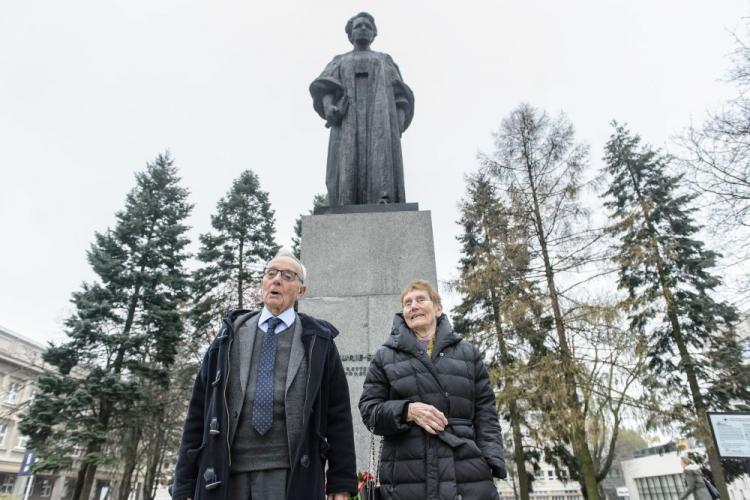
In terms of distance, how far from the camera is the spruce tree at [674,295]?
47.7 feet

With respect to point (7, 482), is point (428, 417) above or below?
above

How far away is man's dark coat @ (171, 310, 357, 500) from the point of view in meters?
2.10

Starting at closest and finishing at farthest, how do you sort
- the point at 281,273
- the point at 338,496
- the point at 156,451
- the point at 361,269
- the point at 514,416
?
the point at 338,496, the point at 281,273, the point at 361,269, the point at 514,416, the point at 156,451

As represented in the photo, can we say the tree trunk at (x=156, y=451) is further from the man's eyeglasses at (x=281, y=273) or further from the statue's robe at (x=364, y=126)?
the man's eyeglasses at (x=281, y=273)

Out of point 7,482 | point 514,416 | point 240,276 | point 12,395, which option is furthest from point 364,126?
point 7,482

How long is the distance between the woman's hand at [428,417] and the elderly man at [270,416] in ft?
1.14

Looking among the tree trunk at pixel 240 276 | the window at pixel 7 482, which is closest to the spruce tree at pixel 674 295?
the tree trunk at pixel 240 276

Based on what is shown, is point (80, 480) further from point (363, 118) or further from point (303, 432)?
point (303, 432)

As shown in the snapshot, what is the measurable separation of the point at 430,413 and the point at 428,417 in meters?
0.02

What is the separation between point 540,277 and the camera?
1427 centimetres

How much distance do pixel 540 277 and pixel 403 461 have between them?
12.9 meters

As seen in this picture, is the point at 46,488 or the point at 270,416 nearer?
the point at 270,416

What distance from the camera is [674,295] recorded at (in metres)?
Result: 17.7

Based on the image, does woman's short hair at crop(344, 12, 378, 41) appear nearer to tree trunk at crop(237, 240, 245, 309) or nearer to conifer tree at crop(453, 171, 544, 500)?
conifer tree at crop(453, 171, 544, 500)
